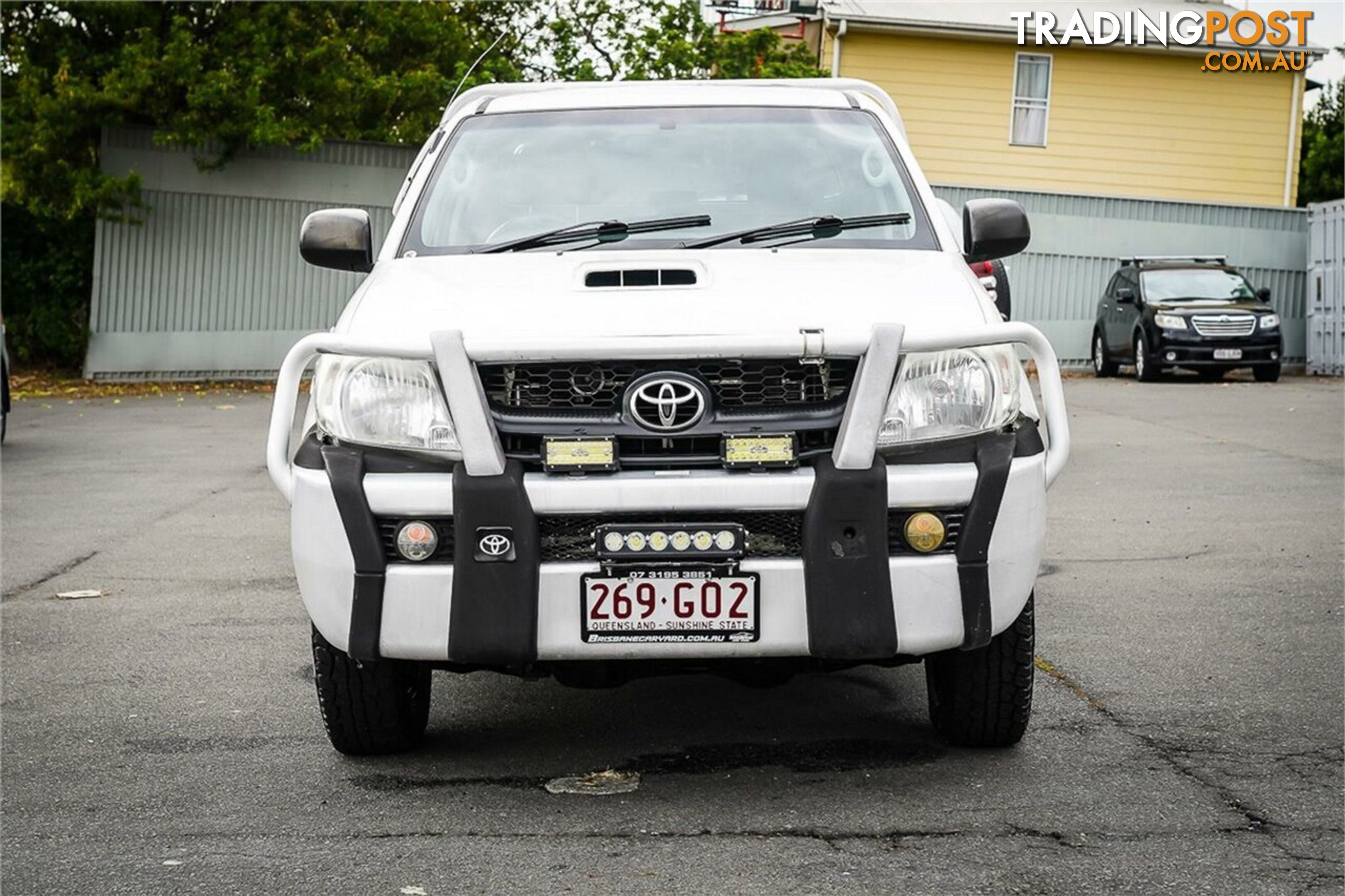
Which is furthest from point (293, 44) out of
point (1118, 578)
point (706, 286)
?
point (706, 286)

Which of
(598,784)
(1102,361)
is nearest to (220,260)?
(1102,361)

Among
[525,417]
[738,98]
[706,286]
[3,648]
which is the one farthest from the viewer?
[3,648]

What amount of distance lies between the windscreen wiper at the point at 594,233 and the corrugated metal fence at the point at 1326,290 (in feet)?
76.9

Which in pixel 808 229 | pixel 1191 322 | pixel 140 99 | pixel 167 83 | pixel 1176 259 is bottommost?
pixel 1191 322

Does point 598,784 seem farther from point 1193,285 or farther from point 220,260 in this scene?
point 1193,285

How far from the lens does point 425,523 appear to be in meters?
4.35

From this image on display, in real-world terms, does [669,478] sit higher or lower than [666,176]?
lower

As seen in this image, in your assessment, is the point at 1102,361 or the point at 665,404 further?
the point at 1102,361

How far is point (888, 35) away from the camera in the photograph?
1214 inches

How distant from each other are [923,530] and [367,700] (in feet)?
5.14

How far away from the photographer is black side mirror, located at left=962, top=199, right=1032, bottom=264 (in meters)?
5.57

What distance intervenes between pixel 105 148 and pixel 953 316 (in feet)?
68.8

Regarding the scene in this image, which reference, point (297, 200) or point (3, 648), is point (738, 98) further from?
point (297, 200)

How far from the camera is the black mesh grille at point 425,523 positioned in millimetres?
4344
